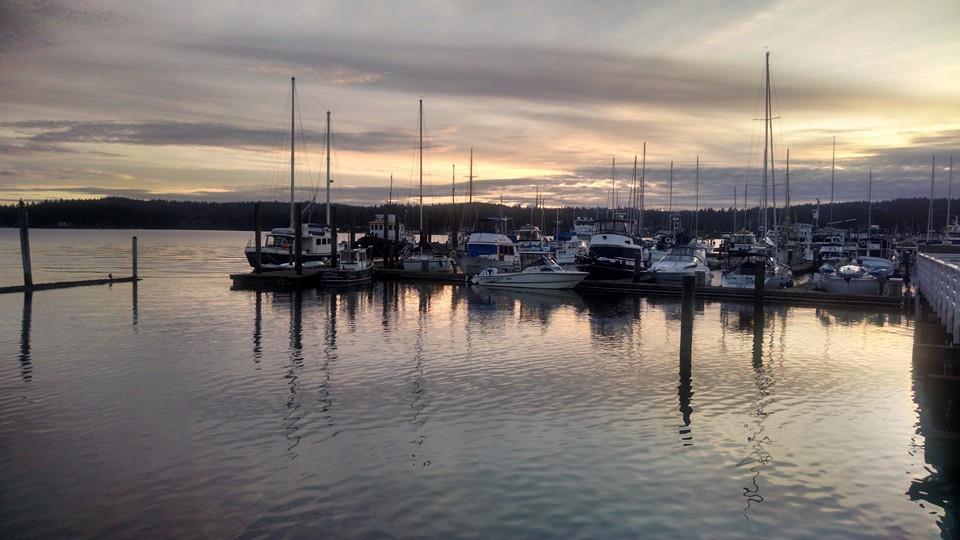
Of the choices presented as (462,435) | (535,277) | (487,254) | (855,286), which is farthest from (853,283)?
(462,435)

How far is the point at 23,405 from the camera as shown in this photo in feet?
52.1

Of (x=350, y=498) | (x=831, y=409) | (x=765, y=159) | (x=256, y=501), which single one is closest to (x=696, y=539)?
(x=350, y=498)

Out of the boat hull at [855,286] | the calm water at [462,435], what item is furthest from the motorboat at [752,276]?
the calm water at [462,435]

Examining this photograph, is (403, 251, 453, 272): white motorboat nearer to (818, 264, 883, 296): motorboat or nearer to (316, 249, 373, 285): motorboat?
(316, 249, 373, 285): motorboat

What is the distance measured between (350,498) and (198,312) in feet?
83.2

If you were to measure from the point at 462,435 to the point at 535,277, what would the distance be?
32752mm

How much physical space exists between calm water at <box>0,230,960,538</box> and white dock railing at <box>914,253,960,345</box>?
79.5 inches

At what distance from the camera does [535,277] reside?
4662 centimetres

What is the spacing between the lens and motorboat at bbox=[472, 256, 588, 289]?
151 feet

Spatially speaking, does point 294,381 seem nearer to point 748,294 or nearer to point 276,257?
point 748,294

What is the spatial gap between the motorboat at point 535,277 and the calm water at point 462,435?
1764 cm

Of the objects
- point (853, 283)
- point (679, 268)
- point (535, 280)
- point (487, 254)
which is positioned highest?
point (487, 254)

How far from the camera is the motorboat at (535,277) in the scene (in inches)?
1807

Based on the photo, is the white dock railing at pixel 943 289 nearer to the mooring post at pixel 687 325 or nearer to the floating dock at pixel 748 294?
the mooring post at pixel 687 325
